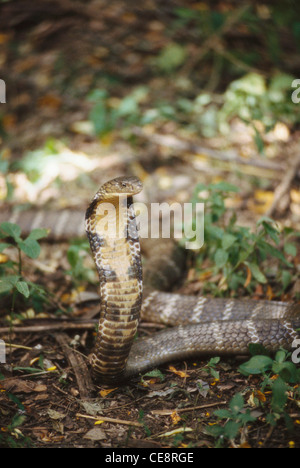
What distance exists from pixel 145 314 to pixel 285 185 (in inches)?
96.1

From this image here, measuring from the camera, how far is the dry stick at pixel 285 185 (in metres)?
5.29

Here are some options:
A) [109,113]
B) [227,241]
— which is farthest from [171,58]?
[227,241]

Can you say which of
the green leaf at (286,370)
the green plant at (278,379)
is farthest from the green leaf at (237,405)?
the green leaf at (286,370)

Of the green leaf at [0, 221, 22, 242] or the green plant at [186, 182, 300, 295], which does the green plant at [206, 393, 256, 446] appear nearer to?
the green plant at [186, 182, 300, 295]

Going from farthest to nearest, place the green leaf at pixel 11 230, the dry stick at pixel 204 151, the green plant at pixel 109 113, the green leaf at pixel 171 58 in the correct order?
Result: the green leaf at pixel 171 58, the green plant at pixel 109 113, the dry stick at pixel 204 151, the green leaf at pixel 11 230

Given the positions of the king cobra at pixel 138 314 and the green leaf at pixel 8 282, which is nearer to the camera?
the king cobra at pixel 138 314

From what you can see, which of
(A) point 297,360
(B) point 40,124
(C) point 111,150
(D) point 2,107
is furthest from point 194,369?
(D) point 2,107

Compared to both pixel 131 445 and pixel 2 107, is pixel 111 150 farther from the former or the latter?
pixel 131 445

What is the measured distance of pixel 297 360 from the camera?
328cm

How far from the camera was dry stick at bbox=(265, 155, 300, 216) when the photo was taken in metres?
5.29

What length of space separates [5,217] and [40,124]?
7.16ft

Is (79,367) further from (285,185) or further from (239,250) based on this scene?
(285,185)

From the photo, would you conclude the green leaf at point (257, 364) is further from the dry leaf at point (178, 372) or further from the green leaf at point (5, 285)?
the green leaf at point (5, 285)
